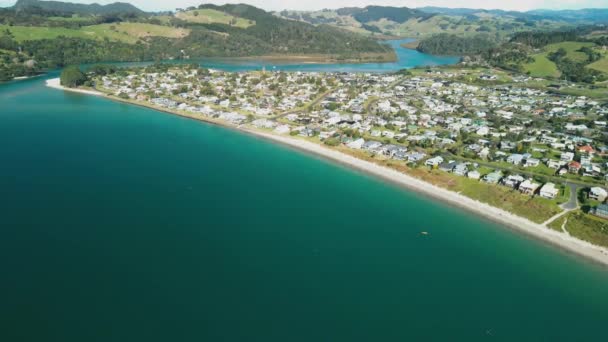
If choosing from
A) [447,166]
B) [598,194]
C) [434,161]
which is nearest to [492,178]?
[447,166]

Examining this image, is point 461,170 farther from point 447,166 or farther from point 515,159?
point 515,159

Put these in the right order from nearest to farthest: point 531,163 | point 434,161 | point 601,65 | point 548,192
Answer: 1. point 548,192
2. point 531,163
3. point 434,161
4. point 601,65

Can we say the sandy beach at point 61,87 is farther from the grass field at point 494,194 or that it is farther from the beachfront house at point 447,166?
the beachfront house at point 447,166

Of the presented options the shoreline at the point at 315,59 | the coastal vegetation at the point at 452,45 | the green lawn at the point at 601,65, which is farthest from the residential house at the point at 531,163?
the coastal vegetation at the point at 452,45

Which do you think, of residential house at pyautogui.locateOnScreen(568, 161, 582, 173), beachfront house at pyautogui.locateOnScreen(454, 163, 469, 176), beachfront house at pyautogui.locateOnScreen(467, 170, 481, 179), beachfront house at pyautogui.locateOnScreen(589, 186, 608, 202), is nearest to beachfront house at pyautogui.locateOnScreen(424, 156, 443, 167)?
beachfront house at pyautogui.locateOnScreen(454, 163, 469, 176)

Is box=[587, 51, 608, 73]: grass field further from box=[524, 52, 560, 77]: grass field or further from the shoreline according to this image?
the shoreline
